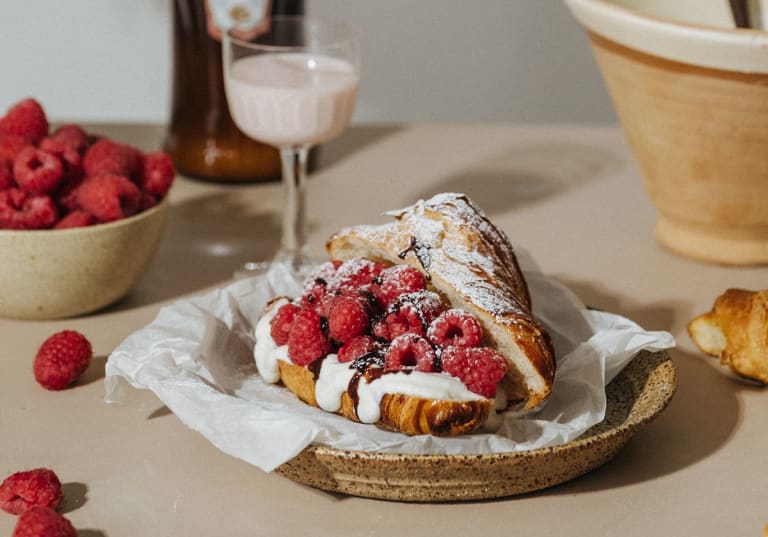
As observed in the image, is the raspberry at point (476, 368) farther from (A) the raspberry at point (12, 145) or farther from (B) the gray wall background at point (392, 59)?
(B) the gray wall background at point (392, 59)

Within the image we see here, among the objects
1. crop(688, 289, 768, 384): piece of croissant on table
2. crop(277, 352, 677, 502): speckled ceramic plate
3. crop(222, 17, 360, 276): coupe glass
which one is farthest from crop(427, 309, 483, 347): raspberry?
crop(222, 17, 360, 276): coupe glass

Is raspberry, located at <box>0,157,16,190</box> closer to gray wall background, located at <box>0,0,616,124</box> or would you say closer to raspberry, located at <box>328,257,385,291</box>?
raspberry, located at <box>328,257,385,291</box>

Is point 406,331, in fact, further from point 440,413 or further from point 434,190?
point 434,190

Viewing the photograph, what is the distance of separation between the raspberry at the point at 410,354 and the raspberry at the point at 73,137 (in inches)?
18.2

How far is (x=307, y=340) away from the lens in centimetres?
89

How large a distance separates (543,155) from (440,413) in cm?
92

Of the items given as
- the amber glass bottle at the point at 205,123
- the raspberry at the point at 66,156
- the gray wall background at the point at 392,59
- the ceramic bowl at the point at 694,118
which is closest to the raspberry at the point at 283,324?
the raspberry at the point at 66,156

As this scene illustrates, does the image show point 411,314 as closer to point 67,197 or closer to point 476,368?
point 476,368

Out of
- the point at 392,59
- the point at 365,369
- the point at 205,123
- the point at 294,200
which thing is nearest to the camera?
the point at 365,369

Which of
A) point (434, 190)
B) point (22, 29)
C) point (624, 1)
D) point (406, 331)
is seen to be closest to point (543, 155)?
point (434, 190)

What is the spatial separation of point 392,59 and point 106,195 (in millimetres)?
1501

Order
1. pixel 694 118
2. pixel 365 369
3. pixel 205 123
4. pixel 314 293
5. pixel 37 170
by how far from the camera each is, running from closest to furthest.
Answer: pixel 365 369
pixel 314 293
pixel 37 170
pixel 694 118
pixel 205 123

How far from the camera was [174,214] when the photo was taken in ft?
4.76

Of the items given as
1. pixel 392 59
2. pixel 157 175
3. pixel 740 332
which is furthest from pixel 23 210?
pixel 392 59
